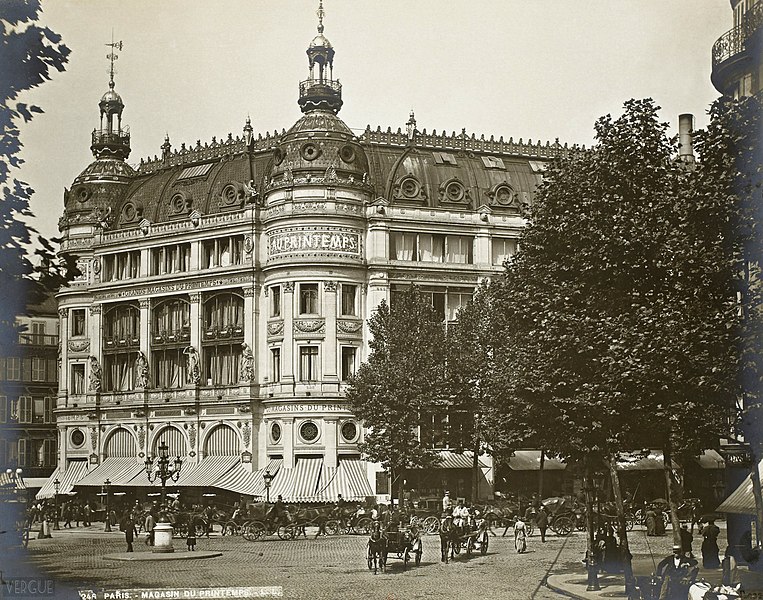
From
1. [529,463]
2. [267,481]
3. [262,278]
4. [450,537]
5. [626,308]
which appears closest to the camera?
[626,308]

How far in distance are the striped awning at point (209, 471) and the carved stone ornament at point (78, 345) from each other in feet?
51.5

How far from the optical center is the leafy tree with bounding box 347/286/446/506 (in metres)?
79.5

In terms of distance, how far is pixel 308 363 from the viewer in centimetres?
8825

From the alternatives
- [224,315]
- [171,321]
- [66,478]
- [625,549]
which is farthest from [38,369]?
[625,549]

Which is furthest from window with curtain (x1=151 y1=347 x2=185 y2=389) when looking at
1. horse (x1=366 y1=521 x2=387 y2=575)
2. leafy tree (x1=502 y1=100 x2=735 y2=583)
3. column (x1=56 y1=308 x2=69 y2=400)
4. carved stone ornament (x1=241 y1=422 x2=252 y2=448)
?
leafy tree (x1=502 y1=100 x2=735 y2=583)

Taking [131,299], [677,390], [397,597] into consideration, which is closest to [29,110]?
[397,597]

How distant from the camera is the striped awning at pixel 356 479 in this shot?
84.5 meters

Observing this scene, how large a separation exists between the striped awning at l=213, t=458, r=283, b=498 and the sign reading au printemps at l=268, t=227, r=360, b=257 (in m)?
14.4

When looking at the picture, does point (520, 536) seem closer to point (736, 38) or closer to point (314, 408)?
point (736, 38)

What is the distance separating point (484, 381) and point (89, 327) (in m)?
37.2

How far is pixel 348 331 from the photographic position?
8906 cm

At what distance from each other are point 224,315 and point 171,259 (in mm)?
6634

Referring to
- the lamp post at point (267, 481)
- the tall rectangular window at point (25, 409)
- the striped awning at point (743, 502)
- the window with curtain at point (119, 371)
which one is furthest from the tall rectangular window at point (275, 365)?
the striped awning at point (743, 502)

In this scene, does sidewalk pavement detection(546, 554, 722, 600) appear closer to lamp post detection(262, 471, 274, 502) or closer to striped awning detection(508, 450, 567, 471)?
lamp post detection(262, 471, 274, 502)
